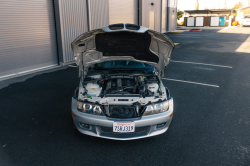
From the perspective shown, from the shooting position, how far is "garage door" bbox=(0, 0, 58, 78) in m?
8.14

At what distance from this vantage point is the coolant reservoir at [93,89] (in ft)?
13.3

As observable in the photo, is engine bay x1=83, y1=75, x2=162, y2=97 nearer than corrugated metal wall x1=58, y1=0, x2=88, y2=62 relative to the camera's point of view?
Yes

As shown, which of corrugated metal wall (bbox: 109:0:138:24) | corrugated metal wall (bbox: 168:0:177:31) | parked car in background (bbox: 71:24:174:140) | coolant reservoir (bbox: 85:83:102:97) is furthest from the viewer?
corrugated metal wall (bbox: 168:0:177:31)

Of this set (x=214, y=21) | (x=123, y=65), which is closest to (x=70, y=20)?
(x=123, y=65)

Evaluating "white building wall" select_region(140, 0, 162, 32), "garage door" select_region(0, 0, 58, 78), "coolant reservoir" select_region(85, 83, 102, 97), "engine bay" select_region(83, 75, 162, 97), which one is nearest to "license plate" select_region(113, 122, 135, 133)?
"engine bay" select_region(83, 75, 162, 97)

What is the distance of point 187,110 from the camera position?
5.33 meters

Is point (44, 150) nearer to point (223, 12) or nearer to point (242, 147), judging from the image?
point (242, 147)

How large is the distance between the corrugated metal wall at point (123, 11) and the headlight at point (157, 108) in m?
11.3

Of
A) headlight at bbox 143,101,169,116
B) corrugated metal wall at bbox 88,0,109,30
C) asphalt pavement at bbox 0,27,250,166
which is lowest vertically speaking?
asphalt pavement at bbox 0,27,250,166

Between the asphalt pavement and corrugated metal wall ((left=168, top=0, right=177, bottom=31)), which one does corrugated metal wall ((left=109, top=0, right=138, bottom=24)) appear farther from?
corrugated metal wall ((left=168, top=0, right=177, bottom=31))

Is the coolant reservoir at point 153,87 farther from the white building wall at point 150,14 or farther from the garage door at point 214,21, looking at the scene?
the garage door at point 214,21

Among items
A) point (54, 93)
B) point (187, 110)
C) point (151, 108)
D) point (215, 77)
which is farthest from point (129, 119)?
point (215, 77)

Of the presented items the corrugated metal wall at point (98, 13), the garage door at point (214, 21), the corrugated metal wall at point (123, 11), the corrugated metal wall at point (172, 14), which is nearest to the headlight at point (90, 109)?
the corrugated metal wall at point (98, 13)

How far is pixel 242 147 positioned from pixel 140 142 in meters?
1.76
